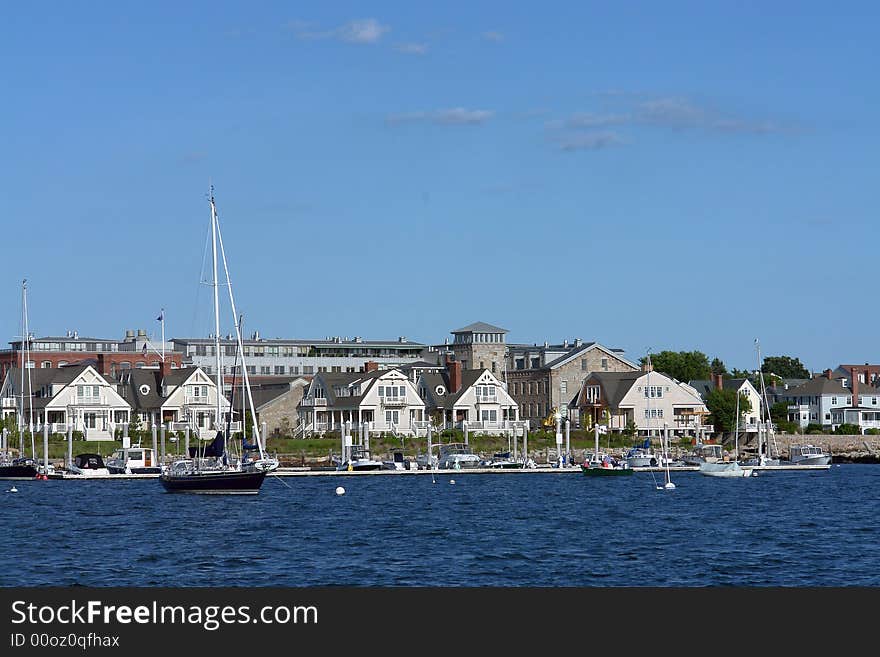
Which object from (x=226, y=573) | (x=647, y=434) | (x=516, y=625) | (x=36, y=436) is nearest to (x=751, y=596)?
(x=516, y=625)

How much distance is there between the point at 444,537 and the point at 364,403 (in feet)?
245

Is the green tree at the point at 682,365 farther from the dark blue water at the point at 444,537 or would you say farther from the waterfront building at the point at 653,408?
the dark blue water at the point at 444,537

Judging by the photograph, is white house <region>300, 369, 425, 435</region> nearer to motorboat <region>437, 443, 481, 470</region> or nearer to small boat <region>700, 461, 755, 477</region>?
motorboat <region>437, 443, 481, 470</region>

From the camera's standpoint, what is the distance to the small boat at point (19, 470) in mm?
95812

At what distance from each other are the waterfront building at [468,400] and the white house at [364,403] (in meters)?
1.89

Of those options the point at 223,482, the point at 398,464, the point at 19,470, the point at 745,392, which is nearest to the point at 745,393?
the point at 745,392

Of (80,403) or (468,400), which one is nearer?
(80,403)

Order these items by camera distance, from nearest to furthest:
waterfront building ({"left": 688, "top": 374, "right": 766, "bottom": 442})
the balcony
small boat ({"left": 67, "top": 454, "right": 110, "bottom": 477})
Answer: small boat ({"left": 67, "top": 454, "right": 110, "bottom": 477}), the balcony, waterfront building ({"left": 688, "top": 374, "right": 766, "bottom": 442})

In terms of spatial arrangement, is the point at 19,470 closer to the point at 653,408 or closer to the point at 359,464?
the point at 359,464

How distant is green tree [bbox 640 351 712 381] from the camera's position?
570 ft

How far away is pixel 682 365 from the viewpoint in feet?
575

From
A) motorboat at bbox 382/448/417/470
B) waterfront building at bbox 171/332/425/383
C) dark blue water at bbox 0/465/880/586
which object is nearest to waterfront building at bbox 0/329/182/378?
waterfront building at bbox 171/332/425/383

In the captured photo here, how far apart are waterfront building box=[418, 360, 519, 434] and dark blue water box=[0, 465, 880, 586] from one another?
44221 mm

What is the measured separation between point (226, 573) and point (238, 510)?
2427 cm
